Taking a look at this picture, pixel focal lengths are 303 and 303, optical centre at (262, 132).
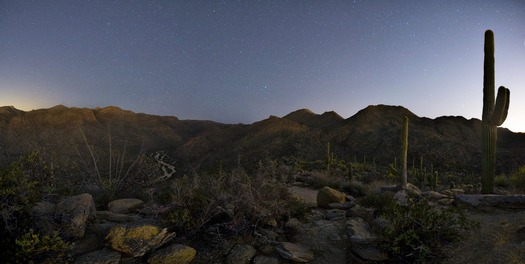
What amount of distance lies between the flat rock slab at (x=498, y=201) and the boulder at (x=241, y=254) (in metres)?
5.77

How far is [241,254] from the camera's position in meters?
4.84

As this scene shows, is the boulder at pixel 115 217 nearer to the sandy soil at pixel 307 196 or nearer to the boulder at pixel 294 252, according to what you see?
the boulder at pixel 294 252

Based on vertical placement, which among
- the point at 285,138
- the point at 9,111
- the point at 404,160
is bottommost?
the point at 404,160

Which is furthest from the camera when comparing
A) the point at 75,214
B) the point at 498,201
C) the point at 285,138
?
the point at 285,138

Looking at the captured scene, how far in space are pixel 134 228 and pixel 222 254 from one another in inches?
57.0

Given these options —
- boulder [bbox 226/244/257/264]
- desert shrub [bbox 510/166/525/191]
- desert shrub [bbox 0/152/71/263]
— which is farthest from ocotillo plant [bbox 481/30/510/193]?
desert shrub [bbox 0/152/71/263]

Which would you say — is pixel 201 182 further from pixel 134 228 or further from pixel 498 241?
pixel 498 241

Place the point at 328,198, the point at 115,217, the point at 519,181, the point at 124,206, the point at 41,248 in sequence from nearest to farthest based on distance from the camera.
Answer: the point at 41,248
the point at 115,217
the point at 124,206
the point at 328,198
the point at 519,181

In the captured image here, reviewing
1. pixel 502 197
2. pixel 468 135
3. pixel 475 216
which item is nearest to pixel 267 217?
pixel 475 216

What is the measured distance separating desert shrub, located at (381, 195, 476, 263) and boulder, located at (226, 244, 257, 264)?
2217 mm

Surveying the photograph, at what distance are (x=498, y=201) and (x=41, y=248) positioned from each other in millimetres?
8922

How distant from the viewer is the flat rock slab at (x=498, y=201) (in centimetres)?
681

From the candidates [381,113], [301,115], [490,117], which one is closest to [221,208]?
[490,117]

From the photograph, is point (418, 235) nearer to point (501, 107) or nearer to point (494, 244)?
point (494, 244)
